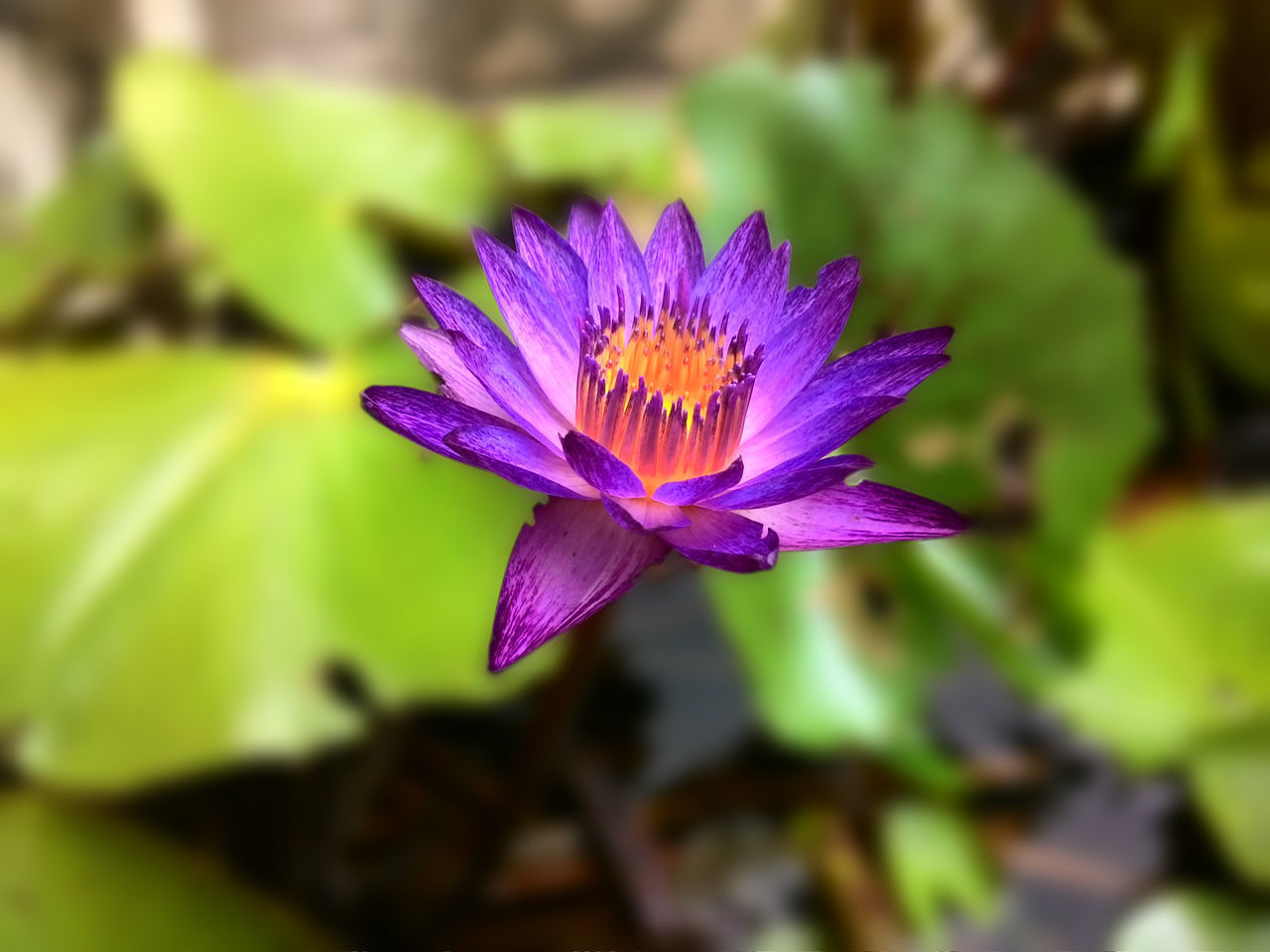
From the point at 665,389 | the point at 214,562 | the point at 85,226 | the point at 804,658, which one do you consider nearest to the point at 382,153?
the point at 85,226

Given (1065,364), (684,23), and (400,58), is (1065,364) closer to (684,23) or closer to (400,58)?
(684,23)

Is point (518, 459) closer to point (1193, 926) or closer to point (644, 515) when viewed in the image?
point (644, 515)

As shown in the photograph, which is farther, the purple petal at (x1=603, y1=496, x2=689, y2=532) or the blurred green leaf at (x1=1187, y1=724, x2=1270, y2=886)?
the blurred green leaf at (x1=1187, y1=724, x2=1270, y2=886)

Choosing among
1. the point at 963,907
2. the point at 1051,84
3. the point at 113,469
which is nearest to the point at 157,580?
the point at 113,469

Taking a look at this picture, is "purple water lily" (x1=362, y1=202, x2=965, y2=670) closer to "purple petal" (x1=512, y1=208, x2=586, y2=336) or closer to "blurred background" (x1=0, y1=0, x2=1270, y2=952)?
"purple petal" (x1=512, y1=208, x2=586, y2=336)

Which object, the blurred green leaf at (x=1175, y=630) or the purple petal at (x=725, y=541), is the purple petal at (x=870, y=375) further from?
the blurred green leaf at (x=1175, y=630)

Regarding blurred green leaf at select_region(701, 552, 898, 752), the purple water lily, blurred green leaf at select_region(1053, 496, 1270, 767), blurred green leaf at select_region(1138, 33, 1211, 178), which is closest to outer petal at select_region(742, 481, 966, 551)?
the purple water lily

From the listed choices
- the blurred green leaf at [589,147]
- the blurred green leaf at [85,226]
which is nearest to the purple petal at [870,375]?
Result: the blurred green leaf at [589,147]
